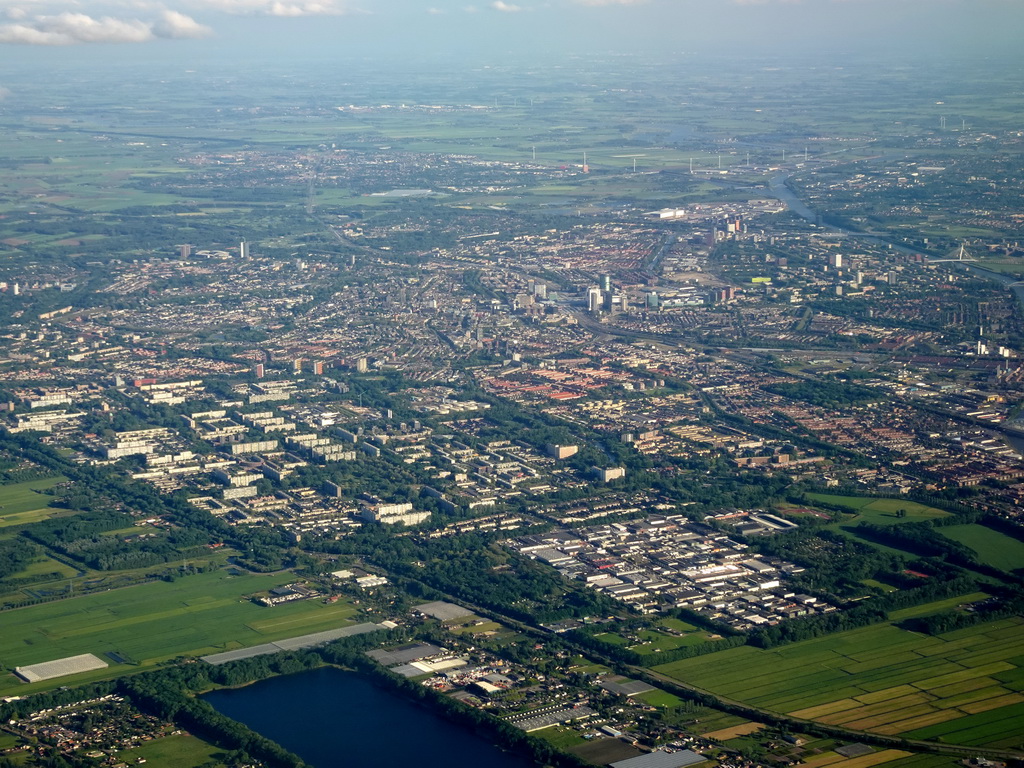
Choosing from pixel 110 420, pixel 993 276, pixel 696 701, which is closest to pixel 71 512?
pixel 110 420

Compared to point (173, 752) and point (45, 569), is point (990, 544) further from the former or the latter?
point (45, 569)

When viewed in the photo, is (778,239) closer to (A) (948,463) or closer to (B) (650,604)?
(A) (948,463)

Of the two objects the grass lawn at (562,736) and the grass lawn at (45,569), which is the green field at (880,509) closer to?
the grass lawn at (562,736)

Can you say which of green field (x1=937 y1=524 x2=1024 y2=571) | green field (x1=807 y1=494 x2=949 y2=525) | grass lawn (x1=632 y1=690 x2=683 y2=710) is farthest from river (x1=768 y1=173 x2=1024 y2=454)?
grass lawn (x1=632 y1=690 x2=683 y2=710)

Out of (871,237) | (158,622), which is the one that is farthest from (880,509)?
(871,237)

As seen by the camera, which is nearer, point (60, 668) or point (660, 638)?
point (60, 668)

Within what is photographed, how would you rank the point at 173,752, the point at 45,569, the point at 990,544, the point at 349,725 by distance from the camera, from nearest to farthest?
1. the point at 173,752
2. the point at 349,725
3. the point at 45,569
4. the point at 990,544

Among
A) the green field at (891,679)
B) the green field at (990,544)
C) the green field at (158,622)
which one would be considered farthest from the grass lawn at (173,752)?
the green field at (990,544)
